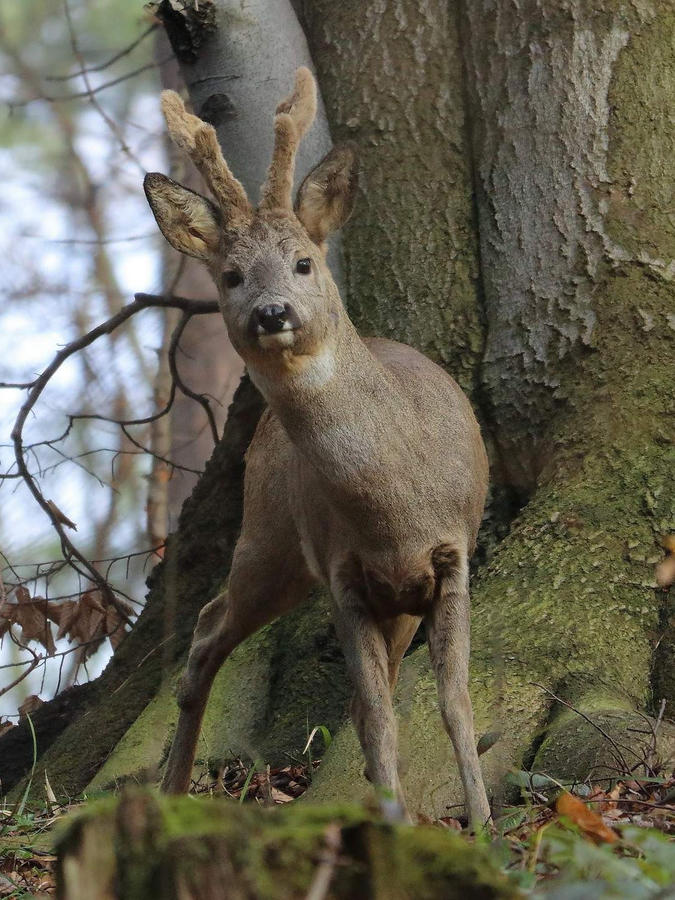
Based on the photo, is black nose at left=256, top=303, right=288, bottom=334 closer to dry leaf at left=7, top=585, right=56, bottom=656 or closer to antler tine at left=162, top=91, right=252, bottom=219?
antler tine at left=162, top=91, right=252, bottom=219

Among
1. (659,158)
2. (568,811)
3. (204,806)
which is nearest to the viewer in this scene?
(204,806)

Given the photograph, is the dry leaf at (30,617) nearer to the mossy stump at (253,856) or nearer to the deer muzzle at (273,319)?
the deer muzzle at (273,319)

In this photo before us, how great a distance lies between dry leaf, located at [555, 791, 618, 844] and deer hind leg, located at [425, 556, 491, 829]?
0.89 metres

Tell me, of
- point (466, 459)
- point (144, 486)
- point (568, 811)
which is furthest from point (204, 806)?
point (144, 486)

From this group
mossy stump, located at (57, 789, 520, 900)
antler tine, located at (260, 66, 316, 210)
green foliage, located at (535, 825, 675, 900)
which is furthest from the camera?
antler tine, located at (260, 66, 316, 210)

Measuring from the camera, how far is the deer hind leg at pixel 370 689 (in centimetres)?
413

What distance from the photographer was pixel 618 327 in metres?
5.42

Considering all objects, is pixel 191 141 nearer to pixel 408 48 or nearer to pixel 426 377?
pixel 426 377

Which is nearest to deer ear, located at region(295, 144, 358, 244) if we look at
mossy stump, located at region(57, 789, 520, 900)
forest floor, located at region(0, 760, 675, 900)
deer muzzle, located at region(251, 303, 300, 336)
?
deer muzzle, located at region(251, 303, 300, 336)

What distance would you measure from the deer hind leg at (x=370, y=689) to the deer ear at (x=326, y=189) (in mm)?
1481

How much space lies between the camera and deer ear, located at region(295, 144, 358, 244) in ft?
15.6

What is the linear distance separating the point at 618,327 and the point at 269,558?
6.15 feet

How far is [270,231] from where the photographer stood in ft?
15.1

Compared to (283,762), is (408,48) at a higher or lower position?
higher
